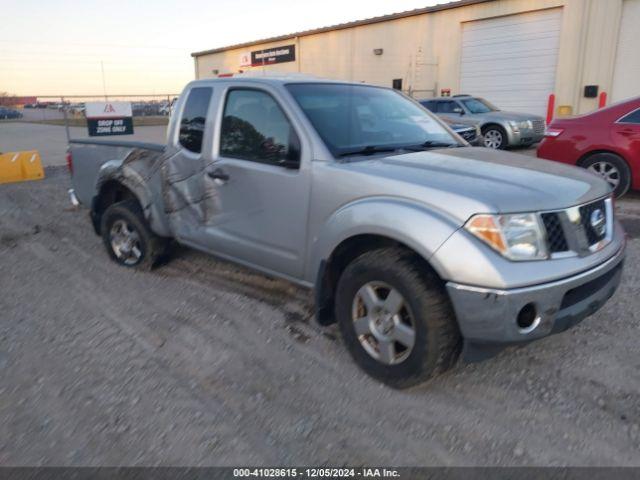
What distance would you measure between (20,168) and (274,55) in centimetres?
2070

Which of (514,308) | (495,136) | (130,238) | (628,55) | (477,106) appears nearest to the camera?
(514,308)

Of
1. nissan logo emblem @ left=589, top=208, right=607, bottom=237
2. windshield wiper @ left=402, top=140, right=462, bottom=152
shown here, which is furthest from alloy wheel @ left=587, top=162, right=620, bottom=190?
nissan logo emblem @ left=589, top=208, right=607, bottom=237

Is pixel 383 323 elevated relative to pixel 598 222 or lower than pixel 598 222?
lower

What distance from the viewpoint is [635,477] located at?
2303mm

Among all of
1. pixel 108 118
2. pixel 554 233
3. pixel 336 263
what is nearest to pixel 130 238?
pixel 336 263

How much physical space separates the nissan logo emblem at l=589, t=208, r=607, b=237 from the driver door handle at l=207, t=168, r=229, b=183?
7.97 feet

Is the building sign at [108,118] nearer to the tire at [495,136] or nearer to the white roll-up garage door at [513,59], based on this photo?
the tire at [495,136]

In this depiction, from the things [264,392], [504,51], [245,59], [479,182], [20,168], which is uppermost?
[245,59]

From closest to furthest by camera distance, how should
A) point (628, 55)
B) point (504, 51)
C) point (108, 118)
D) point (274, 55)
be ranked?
point (108, 118)
point (628, 55)
point (504, 51)
point (274, 55)

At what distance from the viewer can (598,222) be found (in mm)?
2965

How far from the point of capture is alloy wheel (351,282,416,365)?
2832 millimetres

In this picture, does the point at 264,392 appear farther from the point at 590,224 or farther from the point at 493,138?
the point at 493,138

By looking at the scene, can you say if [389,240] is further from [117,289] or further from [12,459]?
[117,289]

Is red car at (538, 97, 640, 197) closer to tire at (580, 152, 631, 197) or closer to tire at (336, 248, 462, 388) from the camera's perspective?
tire at (580, 152, 631, 197)
